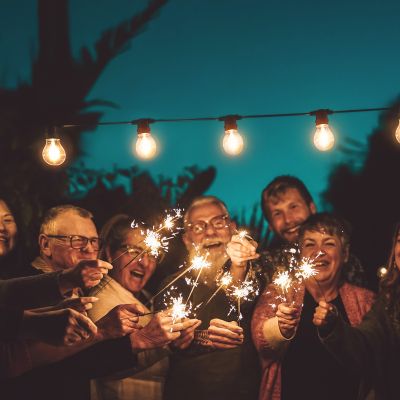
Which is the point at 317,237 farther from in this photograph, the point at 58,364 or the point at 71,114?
the point at 71,114

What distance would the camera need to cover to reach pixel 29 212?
27.5 feet

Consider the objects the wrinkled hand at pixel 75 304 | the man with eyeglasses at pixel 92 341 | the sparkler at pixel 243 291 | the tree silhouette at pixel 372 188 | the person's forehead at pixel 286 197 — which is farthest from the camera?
the tree silhouette at pixel 372 188

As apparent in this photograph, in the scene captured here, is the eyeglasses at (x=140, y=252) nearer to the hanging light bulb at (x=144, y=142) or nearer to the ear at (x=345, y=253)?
the hanging light bulb at (x=144, y=142)

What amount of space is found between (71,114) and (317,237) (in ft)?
16.8

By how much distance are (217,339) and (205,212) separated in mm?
1307

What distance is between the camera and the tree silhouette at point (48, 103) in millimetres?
8680

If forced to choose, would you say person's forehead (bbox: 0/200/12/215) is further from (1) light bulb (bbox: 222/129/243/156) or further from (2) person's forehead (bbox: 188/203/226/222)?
(1) light bulb (bbox: 222/129/243/156)

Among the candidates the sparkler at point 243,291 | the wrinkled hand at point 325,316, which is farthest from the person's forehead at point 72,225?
the wrinkled hand at point 325,316

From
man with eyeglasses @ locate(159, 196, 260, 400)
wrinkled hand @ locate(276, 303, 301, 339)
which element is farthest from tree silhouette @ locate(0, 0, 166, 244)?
wrinkled hand @ locate(276, 303, 301, 339)

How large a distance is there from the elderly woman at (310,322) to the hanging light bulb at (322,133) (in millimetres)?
618

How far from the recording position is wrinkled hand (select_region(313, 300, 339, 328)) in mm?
5227

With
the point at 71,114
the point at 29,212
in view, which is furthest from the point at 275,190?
the point at 71,114

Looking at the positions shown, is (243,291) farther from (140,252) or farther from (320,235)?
(140,252)

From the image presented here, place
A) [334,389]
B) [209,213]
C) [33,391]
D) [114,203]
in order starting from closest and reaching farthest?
[33,391]
[334,389]
[209,213]
[114,203]
